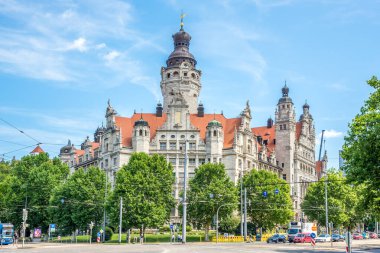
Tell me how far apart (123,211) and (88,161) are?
46.6 metres

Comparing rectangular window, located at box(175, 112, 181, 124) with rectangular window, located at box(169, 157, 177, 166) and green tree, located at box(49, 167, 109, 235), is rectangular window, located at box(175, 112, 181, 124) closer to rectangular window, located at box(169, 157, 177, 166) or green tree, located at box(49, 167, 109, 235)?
rectangular window, located at box(169, 157, 177, 166)

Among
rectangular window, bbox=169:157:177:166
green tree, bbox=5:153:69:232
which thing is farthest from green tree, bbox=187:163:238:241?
green tree, bbox=5:153:69:232

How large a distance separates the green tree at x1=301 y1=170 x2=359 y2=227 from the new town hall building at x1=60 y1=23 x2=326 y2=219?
15.1m

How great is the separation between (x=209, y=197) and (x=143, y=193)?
10.3 meters

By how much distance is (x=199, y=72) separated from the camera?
12250cm

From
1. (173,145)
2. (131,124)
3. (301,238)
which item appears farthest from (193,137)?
(301,238)

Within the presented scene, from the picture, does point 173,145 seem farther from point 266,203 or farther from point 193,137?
point 266,203

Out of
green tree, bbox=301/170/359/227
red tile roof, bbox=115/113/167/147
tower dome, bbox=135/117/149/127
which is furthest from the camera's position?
red tile roof, bbox=115/113/167/147

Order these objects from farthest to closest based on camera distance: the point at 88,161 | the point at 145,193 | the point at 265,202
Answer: the point at 88,161
the point at 265,202
the point at 145,193

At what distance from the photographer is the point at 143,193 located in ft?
247

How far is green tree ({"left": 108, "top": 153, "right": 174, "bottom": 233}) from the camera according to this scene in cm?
7325

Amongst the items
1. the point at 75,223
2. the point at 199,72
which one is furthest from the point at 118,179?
the point at 199,72

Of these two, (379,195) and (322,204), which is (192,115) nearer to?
(322,204)

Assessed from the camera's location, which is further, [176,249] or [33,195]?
[33,195]
